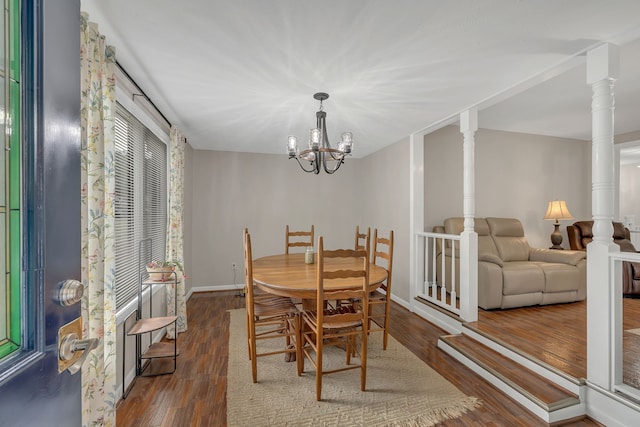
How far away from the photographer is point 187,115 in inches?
127

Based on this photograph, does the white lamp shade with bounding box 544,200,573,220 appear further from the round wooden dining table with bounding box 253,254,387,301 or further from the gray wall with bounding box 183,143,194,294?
the gray wall with bounding box 183,143,194,294

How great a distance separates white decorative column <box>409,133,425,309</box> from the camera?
3.93 meters

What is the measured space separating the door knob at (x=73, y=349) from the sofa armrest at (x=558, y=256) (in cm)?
454

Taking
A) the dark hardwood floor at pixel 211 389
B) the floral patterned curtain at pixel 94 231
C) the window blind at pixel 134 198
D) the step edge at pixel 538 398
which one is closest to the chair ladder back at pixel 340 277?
A: the dark hardwood floor at pixel 211 389

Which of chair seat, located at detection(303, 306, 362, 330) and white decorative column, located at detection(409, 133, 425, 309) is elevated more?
white decorative column, located at detection(409, 133, 425, 309)

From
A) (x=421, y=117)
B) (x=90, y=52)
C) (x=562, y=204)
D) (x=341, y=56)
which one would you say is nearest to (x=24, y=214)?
(x=90, y=52)

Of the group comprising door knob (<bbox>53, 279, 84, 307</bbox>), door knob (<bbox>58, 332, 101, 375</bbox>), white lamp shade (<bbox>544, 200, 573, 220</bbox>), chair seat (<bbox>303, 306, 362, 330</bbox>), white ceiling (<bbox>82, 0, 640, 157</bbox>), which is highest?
white ceiling (<bbox>82, 0, 640, 157</bbox>)

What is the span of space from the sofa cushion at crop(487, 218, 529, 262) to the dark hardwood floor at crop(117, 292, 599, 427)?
1.05m

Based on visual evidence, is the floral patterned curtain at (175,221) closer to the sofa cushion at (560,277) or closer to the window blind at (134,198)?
the window blind at (134,198)

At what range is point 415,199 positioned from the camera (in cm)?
393

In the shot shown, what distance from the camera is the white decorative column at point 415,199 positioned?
3.93m

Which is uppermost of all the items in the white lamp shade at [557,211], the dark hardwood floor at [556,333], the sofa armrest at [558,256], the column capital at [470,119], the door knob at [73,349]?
the column capital at [470,119]

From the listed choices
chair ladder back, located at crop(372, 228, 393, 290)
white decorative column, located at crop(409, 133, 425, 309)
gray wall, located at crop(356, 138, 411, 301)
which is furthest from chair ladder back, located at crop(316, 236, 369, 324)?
gray wall, located at crop(356, 138, 411, 301)

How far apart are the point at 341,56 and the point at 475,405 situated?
2580 mm
